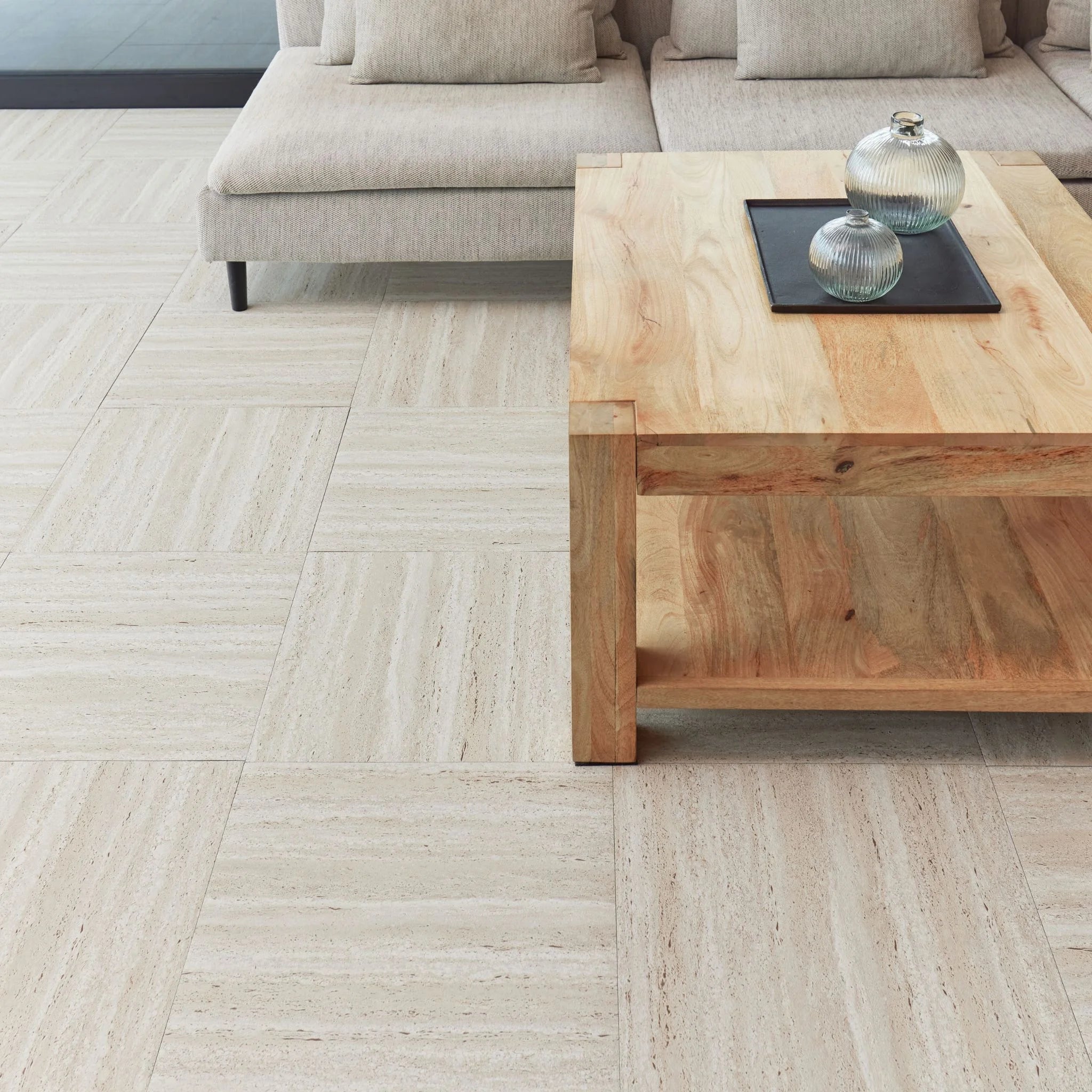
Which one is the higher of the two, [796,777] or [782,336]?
[782,336]

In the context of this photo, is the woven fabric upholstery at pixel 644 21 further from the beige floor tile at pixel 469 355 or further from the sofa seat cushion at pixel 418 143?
the beige floor tile at pixel 469 355

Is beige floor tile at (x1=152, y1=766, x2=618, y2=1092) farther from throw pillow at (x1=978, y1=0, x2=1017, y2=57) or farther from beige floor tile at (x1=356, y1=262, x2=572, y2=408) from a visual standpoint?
throw pillow at (x1=978, y1=0, x2=1017, y2=57)

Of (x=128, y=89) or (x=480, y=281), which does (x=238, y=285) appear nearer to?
(x=480, y=281)

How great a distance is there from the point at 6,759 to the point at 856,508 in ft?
4.23

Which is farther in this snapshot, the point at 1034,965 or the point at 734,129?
the point at 734,129

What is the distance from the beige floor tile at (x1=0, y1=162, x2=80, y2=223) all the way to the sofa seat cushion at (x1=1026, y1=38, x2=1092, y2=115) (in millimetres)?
2597

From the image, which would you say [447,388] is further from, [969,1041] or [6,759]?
[969,1041]

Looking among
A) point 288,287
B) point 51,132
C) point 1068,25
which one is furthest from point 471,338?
point 51,132

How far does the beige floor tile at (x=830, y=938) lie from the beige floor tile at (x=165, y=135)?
2.73 meters

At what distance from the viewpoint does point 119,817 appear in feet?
5.36

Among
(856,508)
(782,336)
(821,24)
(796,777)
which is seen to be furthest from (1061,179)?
(796,777)

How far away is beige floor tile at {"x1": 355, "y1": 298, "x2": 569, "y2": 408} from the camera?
8.32 feet

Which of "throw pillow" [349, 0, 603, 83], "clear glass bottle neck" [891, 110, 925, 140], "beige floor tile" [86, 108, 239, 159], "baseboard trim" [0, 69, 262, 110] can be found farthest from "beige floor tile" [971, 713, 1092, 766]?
"baseboard trim" [0, 69, 262, 110]

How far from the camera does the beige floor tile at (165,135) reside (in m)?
3.73
